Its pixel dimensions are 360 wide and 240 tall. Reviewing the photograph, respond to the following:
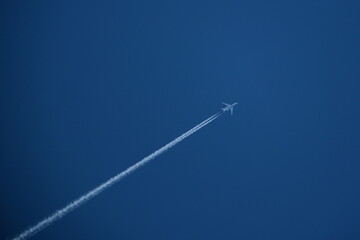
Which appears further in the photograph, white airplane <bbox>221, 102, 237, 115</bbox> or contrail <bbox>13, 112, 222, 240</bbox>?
white airplane <bbox>221, 102, 237, 115</bbox>

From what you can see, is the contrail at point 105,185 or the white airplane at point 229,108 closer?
the contrail at point 105,185

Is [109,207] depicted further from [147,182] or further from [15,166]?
[15,166]

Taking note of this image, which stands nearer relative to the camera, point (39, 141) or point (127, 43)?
point (39, 141)

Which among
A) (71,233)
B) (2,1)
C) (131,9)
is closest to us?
(2,1)

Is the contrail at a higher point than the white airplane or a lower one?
lower

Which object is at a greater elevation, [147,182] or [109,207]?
[147,182]

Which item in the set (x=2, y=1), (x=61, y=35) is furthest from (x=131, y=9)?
(x=2, y=1)

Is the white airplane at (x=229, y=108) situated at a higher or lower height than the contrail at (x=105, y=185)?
higher

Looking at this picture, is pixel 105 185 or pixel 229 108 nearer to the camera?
pixel 105 185

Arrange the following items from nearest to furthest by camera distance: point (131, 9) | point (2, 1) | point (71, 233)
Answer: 1. point (2, 1)
2. point (71, 233)
3. point (131, 9)

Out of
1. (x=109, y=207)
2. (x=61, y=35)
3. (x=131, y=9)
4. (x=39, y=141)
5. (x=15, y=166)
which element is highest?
(x=131, y=9)

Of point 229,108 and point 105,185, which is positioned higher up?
point 229,108
